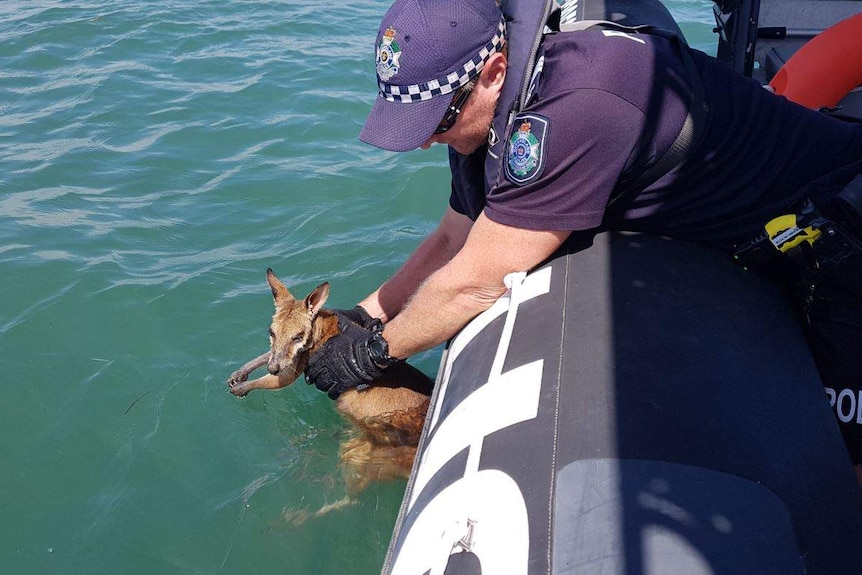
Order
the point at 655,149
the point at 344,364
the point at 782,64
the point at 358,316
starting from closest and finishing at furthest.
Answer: the point at 655,149, the point at 344,364, the point at 358,316, the point at 782,64

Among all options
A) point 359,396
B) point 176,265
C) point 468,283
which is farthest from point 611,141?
point 176,265

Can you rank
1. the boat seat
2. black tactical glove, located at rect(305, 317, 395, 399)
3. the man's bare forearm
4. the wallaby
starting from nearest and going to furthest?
the man's bare forearm
black tactical glove, located at rect(305, 317, 395, 399)
the wallaby
the boat seat

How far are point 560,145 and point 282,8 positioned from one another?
419 inches

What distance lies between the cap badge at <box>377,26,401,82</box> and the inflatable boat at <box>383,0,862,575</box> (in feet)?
3.31

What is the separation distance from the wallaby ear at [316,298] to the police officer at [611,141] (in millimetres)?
1537

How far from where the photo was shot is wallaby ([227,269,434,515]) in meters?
4.64

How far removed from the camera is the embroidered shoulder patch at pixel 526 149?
2893mm

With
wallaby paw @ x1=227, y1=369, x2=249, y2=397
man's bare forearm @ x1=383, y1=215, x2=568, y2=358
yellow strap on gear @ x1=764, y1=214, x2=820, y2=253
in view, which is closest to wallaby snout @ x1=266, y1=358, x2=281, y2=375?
wallaby paw @ x1=227, y1=369, x2=249, y2=397

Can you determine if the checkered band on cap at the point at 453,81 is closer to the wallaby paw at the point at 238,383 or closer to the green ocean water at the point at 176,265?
the green ocean water at the point at 176,265

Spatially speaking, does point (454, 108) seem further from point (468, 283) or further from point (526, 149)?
point (468, 283)

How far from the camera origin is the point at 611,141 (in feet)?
9.42

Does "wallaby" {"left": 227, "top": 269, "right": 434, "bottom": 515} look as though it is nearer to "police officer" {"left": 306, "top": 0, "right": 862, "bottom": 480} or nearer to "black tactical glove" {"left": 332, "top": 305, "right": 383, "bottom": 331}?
"black tactical glove" {"left": 332, "top": 305, "right": 383, "bottom": 331}

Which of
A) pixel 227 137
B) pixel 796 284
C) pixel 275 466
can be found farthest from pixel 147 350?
pixel 796 284

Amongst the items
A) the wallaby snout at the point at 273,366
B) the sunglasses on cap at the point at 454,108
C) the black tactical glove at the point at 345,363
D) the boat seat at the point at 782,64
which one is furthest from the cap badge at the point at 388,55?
the boat seat at the point at 782,64
